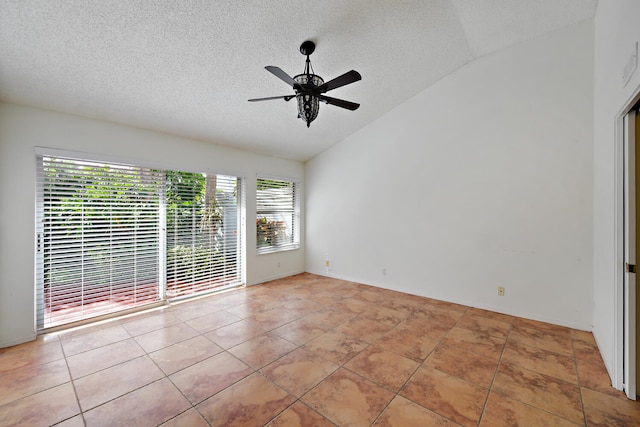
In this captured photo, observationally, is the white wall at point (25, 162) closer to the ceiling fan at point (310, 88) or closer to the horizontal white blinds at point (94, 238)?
the horizontal white blinds at point (94, 238)

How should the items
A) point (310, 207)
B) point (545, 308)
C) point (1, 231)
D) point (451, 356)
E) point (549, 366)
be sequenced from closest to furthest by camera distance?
1. point (549, 366)
2. point (451, 356)
3. point (1, 231)
4. point (545, 308)
5. point (310, 207)

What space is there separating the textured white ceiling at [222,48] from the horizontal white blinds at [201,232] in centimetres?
87

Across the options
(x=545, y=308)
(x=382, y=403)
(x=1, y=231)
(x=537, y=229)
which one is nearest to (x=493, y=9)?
(x=537, y=229)

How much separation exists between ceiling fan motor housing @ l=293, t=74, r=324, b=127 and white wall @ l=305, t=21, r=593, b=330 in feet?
7.41

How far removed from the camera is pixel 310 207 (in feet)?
18.5

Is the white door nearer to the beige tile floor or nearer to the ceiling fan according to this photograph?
the beige tile floor

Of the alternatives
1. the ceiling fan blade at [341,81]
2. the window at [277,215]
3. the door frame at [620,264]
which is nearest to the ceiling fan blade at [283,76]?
the ceiling fan blade at [341,81]

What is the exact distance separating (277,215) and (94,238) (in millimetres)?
2850

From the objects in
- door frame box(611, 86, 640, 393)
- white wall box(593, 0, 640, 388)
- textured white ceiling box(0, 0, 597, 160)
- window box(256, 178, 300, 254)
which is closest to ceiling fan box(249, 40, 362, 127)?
textured white ceiling box(0, 0, 597, 160)

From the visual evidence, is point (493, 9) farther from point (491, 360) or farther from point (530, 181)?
point (491, 360)

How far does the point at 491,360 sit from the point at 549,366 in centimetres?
44

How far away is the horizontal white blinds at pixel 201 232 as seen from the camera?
3822mm

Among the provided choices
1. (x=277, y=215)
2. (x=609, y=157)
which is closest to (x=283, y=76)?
(x=609, y=157)

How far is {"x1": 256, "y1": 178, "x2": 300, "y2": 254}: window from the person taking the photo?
500 cm
